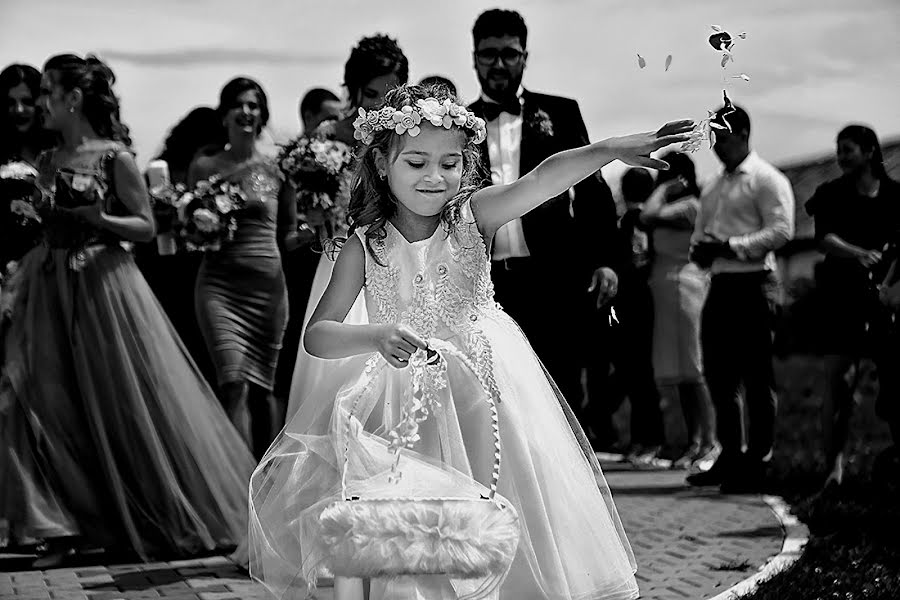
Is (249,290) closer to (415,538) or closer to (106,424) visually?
(106,424)

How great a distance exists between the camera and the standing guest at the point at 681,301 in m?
11.0

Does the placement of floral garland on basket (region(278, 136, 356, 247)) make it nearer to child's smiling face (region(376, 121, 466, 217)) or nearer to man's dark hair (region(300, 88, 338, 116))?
man's dark hair (region(300, 88, 338, 116))

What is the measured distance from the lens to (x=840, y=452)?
28.6 ft

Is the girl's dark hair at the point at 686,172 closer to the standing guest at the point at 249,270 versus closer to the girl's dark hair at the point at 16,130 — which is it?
the standing guest at the point at 249,270

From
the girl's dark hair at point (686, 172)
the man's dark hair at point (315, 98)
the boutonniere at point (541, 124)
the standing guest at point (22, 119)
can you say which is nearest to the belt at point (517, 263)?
the boutonniere at point (541, 124)

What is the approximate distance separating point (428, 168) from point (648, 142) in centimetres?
75

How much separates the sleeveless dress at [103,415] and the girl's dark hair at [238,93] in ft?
4.51

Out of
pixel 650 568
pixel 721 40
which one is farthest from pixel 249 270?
pixel 721 40

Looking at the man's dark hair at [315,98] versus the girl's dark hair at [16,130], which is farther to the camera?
the man's dark hair at [315,98]

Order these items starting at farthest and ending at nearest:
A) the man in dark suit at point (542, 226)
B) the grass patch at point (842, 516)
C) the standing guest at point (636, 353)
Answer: the standing guest at point (636, 353), the man in dark suit at point (542, 226), the grass patch at point (842, 516)

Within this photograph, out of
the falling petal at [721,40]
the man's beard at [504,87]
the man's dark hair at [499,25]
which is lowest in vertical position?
the falling petal at [721,40]

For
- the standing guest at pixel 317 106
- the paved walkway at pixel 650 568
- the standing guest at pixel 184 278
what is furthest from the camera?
the standing guest at pixel 184 278

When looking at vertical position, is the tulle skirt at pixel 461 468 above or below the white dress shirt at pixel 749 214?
below

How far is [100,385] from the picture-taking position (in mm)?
7059
